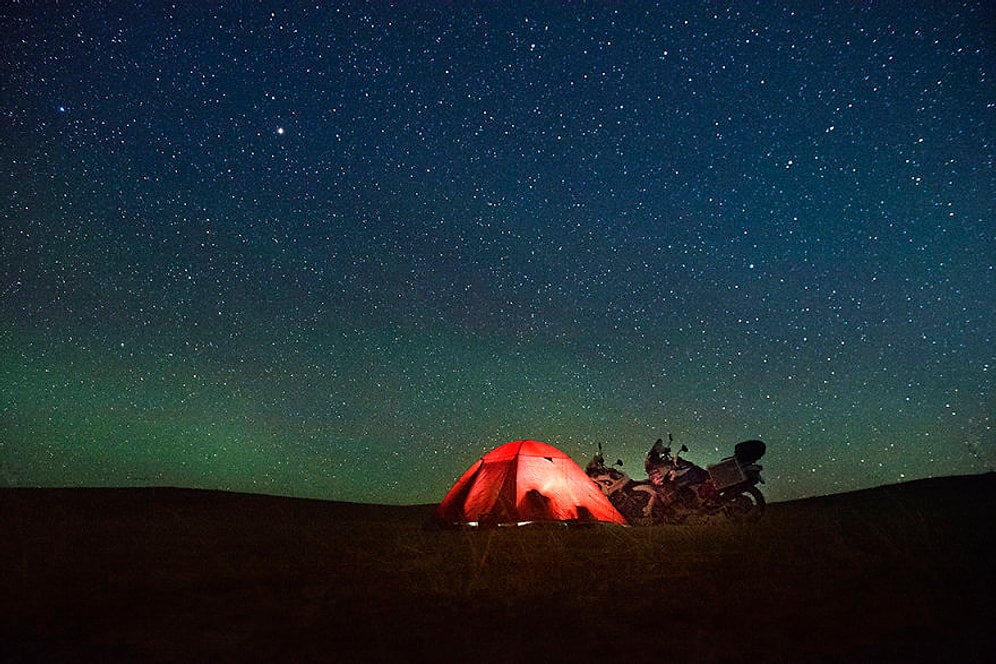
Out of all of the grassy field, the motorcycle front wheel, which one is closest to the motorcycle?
the motorcycle front wheel

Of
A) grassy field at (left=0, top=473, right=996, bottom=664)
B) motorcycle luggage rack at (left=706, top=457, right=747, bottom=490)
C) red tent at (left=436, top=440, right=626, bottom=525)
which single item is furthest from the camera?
motorcycle luggage rack at (left=706, top=457, right=747, bottom=490)

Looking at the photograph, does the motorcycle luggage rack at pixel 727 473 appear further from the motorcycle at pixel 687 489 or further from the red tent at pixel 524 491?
the red tent at pixel 524 491

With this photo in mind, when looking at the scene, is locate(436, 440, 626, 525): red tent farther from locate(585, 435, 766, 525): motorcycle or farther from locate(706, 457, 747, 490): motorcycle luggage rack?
locate(706, 457, 747, 490): motorcycle luggage rack

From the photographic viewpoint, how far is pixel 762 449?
1276 cm

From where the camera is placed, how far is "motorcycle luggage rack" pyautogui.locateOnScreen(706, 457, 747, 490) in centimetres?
1274

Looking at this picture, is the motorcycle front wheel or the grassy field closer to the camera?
the grassy field

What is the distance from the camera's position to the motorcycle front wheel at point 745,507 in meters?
13.0

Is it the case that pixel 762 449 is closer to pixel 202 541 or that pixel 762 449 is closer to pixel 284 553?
pixel 284 553

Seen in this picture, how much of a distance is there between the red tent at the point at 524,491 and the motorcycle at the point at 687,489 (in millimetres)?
860

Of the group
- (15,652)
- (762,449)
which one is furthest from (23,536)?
(762,449)

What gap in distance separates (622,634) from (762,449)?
985 cm

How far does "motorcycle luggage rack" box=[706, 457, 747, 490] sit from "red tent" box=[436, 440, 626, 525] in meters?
2.30

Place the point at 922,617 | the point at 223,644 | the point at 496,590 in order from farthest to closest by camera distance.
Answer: the point at 496,590 < the point at 922,617 < the point at 223,644

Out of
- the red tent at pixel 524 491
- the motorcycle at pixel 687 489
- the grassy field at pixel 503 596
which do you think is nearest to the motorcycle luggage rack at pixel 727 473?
the motorcycle at pixel 687 489
